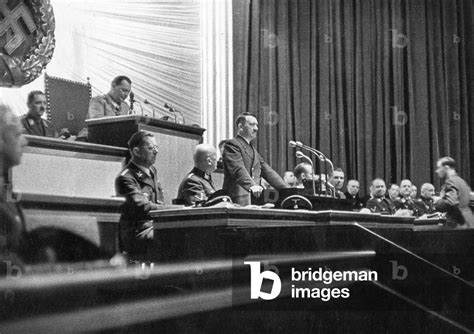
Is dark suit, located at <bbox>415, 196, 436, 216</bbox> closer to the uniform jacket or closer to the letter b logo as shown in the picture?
the uniform jacket

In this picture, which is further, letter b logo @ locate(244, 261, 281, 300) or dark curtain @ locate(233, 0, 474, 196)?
dark curtain @ locate(233, 0, 474, 196)

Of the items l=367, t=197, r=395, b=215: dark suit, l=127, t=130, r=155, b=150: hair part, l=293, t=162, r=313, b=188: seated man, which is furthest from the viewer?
l=367, t=197, r=395, b=215: dark suit

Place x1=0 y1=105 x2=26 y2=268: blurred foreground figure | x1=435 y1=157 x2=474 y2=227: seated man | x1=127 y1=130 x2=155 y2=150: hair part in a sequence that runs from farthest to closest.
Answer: x1=435 y1=157 x2=474 y2=227: seated man
x1=127 y1=130 x2=155 y2=150: hair part
x1=0 y1=105 x2=26 y2=268: blurred foreground figure

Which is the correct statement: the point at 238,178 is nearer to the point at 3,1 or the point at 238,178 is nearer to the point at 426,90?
the point at 3,1

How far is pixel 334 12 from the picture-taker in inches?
356

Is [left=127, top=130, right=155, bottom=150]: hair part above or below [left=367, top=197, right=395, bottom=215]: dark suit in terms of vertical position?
above

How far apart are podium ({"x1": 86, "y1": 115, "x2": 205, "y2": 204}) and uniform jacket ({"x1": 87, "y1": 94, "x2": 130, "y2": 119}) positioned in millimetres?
382

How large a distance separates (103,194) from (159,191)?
0.37 m

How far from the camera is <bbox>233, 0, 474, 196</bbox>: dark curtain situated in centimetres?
892

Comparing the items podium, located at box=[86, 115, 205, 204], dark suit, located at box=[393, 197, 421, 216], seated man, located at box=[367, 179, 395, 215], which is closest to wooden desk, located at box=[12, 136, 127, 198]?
podium, located at box=[86, 115, 205, 204]

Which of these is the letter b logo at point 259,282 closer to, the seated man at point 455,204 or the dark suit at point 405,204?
the seated man at point 455,204

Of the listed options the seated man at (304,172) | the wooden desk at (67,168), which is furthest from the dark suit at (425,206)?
the wooden desk at (67,168)

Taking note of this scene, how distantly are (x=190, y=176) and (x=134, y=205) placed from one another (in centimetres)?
62

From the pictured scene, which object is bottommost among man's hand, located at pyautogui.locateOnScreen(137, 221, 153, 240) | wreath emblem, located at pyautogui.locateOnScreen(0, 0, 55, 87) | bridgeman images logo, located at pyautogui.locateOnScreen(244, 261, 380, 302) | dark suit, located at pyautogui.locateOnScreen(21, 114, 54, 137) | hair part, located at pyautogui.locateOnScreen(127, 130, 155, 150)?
bridgeman images logo, located at pyautogui.locateOnScreen(244, 261, 380, 302)
